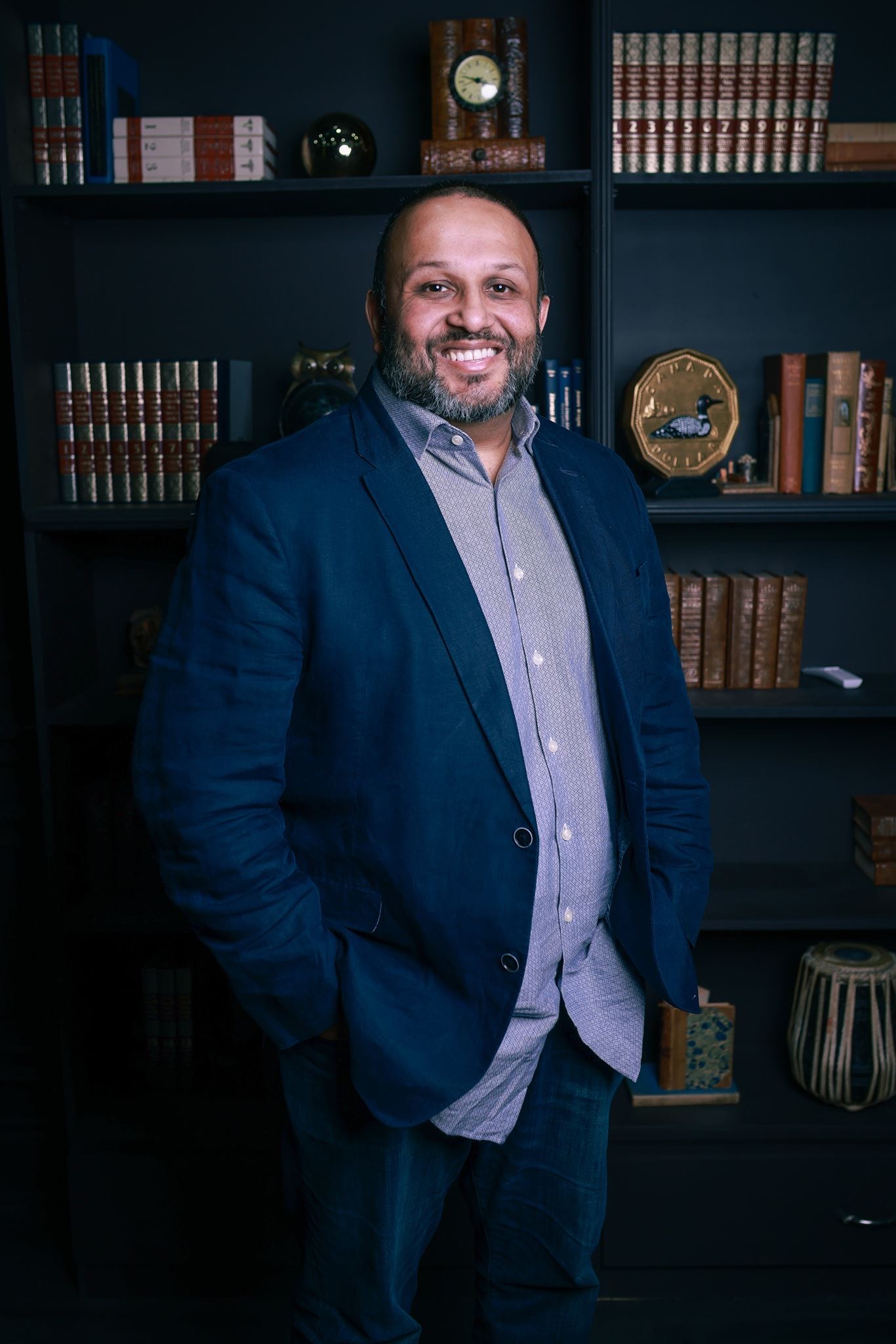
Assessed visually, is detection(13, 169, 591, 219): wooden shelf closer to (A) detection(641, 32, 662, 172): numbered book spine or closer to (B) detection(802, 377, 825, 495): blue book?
(A) detection(641, 32, 662, 172): numbered book spine

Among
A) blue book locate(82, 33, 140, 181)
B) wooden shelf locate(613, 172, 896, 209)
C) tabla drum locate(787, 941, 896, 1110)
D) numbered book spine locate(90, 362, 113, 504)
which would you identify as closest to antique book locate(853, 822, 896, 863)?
tabla drum locate(787, 941, 896, 1110)

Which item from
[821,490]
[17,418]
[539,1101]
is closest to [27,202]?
[17,418]

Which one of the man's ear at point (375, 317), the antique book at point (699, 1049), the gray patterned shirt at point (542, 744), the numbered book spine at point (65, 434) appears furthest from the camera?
the antique book at point (699, 1049)

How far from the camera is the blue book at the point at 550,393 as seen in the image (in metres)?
2.29

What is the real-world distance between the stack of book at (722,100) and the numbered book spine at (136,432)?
3.43 ft

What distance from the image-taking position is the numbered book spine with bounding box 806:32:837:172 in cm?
221

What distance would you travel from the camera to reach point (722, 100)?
2219 millimetres

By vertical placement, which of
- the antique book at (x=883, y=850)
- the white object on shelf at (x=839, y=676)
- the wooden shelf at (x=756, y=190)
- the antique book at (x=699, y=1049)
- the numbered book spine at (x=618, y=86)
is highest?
the numbered book spine at (x=618, y=86)

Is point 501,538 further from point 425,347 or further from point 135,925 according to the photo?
point 135,925

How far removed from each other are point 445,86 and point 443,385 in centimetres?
100

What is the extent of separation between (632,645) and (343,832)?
0.50m

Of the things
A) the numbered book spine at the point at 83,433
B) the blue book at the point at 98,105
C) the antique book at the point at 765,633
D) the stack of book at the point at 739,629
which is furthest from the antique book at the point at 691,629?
the blue book at the point at 98,105

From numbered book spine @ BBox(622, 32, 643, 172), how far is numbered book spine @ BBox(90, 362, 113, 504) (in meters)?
1.13

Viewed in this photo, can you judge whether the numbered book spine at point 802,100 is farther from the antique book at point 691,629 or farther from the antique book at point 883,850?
the antique book at point 883,850
